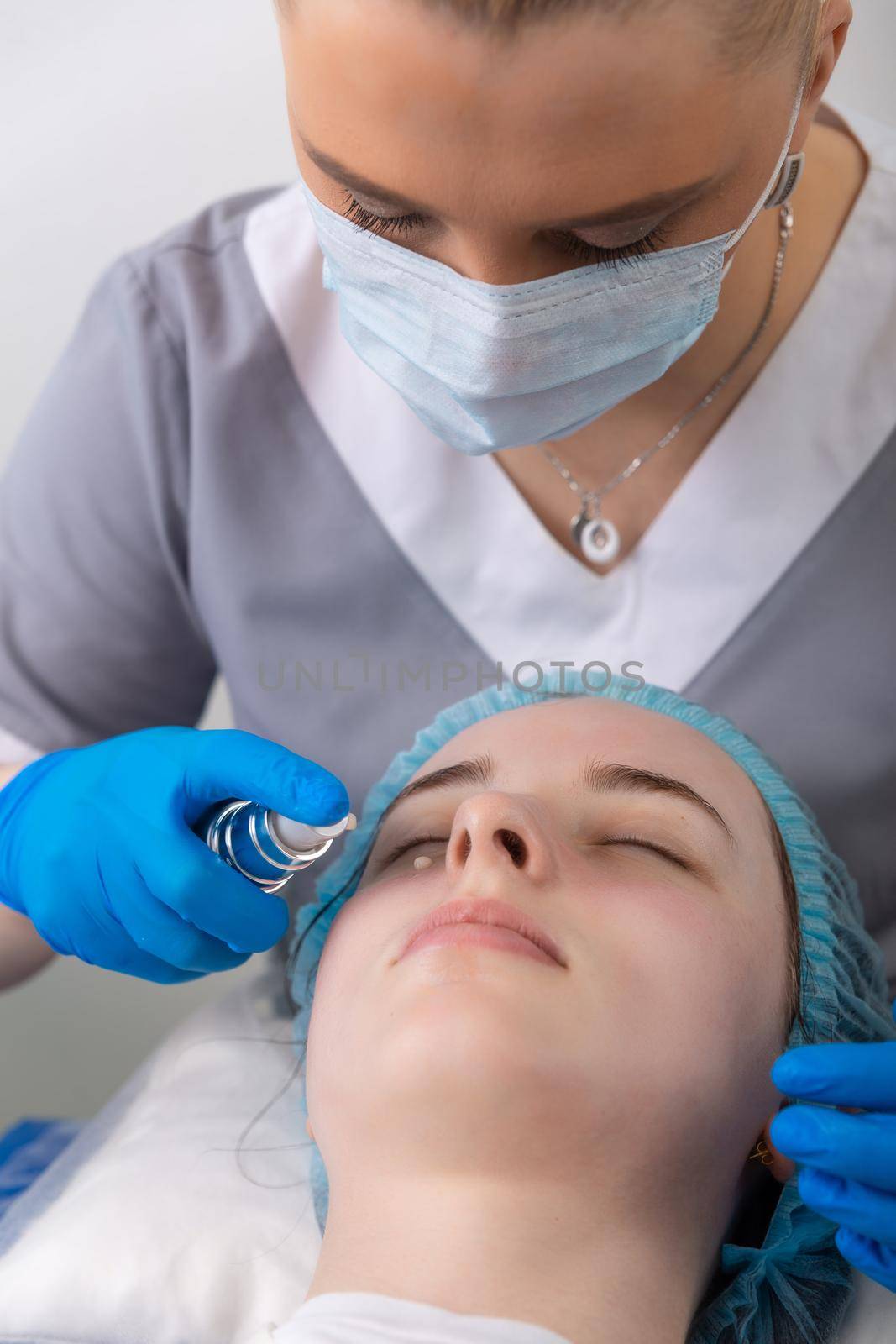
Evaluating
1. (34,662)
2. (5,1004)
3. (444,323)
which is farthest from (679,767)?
(5,1004)

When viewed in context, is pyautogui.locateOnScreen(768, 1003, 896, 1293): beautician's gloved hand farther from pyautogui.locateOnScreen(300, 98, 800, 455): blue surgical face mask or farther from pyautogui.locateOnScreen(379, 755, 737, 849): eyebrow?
pyautogui.locateOnScreen(300, 98, 800, 455): blue surgical face mask

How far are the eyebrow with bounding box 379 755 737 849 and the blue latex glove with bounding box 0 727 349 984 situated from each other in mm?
142

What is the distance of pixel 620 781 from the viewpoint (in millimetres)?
988

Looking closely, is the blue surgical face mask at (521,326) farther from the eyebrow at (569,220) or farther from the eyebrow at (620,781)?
the eyebrow at (620,781)

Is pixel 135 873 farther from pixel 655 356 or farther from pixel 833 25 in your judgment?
pixel 833 25

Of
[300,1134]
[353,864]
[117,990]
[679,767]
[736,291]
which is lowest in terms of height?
[117,990]

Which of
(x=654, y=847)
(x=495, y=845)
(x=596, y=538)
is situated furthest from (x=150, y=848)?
(x=596, y=538)

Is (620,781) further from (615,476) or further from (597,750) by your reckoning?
(615,476)

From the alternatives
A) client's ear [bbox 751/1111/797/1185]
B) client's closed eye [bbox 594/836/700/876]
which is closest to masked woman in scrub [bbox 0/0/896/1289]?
client's closed eye [bbox 594/836/700/876]

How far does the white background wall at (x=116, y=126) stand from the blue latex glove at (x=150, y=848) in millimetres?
815

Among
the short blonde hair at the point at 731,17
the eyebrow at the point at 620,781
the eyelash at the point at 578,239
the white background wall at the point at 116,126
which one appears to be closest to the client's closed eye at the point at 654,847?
the eyebrow at the point at 620,781

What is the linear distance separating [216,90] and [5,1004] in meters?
1.28

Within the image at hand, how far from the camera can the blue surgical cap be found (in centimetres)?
94

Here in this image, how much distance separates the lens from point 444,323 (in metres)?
0.90
